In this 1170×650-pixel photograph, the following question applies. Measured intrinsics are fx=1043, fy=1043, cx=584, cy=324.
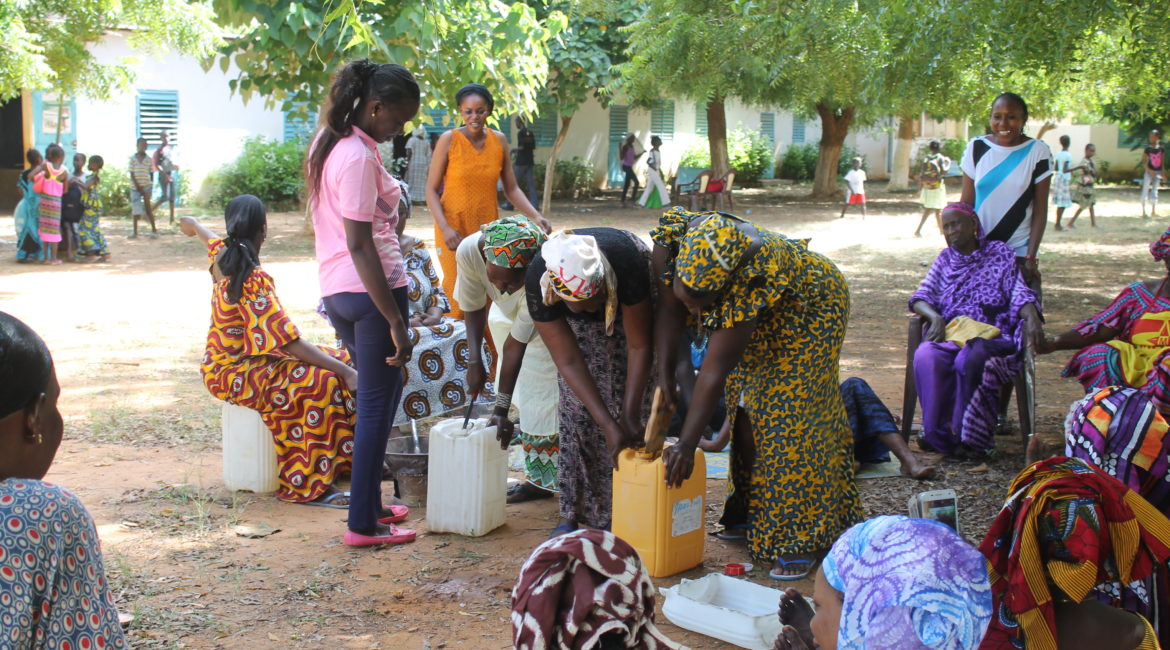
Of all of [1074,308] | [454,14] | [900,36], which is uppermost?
[454,14]

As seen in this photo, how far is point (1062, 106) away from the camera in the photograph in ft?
64.7

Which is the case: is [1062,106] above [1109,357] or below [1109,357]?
above

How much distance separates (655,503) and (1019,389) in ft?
8.33

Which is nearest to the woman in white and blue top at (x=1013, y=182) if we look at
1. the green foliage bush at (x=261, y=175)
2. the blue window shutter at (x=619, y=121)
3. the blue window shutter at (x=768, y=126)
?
the green foliage bush at (x=261, y=175)

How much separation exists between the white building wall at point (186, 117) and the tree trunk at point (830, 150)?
1248 cm

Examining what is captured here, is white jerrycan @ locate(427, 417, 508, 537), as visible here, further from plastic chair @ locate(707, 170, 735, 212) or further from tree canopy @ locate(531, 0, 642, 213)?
tree canopy @ locate(531, 0, 642, 213)

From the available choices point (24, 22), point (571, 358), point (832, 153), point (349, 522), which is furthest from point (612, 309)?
point (832, 153)

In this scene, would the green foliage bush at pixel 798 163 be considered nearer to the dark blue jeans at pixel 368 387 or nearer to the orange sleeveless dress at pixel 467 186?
the orange sleeveless dress at pixel 467 186

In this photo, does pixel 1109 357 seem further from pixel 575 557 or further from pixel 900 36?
pixel 575 557

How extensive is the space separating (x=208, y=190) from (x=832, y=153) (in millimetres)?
14137

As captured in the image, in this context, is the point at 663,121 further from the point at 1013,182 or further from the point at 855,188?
the point at 1013,182

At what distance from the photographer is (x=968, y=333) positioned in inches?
210

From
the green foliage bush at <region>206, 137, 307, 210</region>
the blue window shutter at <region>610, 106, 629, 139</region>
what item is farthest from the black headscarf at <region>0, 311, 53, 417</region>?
the blue window shutter at <region>610, 106, 629, 139</region>

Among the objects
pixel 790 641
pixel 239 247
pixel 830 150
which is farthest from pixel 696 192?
pixel 790 641
